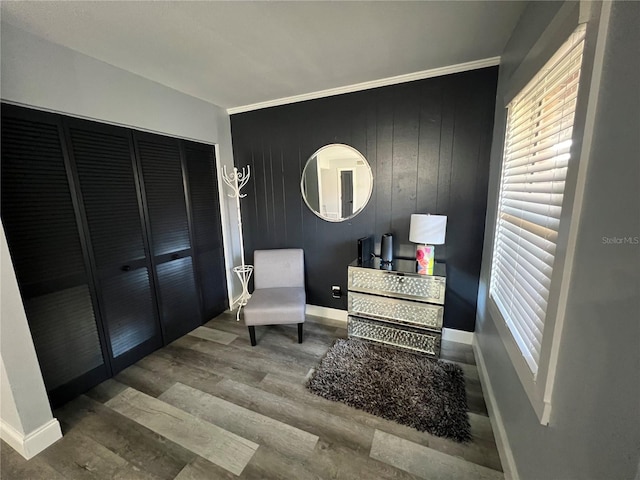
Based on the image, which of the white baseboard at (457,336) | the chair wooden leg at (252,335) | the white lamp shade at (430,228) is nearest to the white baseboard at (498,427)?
the white baseboard at (457,336)

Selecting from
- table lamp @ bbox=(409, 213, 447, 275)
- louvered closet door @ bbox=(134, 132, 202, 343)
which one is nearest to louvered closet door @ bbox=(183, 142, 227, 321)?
louvered closet door @ bbox=(134, 132, 202, 343)

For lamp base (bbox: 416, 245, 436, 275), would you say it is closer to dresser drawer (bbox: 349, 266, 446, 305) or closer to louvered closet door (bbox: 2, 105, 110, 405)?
dresser drawer (bbox: 349, 266, 446, 305)

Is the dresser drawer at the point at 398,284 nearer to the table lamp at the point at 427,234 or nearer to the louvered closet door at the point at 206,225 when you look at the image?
the table lamp at the point at 427,234

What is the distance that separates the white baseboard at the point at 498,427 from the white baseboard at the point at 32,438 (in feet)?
8.15

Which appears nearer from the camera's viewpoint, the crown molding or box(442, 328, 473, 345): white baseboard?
the crown molding

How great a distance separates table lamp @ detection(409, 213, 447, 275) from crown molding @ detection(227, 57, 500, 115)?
3.80ft

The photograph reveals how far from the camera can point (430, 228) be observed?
2025mm

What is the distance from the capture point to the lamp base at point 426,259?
2.12 m

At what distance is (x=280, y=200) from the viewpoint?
2836 mm

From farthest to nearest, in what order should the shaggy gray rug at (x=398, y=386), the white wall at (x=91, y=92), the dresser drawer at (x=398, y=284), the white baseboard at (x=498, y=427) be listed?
the dresser drawer at (x=398, y=284), the shaggy gray rug at (x=398, y=386), the white wall at (x=91, y=92), the white baseboard at (x=498, y=427)

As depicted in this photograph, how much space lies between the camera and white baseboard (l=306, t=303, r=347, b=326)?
2.80 metres

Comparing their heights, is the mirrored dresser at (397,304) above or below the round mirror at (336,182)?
below

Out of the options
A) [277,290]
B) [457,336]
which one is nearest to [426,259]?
[457,336]

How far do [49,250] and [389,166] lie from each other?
103 inches
